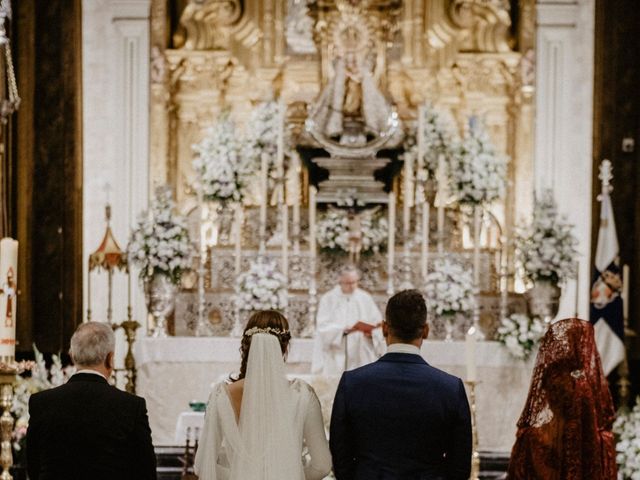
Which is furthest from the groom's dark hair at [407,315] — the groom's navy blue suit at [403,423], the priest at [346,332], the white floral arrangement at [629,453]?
the priest at [346,332]

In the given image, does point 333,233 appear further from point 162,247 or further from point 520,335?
point 520,335

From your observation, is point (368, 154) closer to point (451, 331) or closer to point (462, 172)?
point (462, 172)

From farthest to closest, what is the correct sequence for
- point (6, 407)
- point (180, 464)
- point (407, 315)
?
1. point (180, 464)
2. point (6, 407)
3. point (407, 315)

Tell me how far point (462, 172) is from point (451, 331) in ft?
6.68

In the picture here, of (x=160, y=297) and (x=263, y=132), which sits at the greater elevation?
(x=263, y=132)

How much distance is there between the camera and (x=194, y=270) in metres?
12.9

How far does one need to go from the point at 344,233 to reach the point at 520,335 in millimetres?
2152

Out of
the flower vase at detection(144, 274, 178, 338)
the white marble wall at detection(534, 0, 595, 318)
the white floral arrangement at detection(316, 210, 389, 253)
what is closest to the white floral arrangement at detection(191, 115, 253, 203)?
the white floral arrangement at detection(316, 210, 389, 253)

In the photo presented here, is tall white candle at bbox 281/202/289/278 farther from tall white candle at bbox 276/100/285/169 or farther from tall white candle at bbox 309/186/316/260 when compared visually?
tall white candle at bbox 276/100/285/169

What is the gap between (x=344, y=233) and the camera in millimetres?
12234

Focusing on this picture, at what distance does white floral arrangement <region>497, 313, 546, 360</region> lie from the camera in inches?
436

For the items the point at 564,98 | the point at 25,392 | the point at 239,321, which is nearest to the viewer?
the point at 25,392

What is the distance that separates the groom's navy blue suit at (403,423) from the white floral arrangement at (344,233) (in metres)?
7.09

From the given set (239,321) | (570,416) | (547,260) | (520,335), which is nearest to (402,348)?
(570,416)
